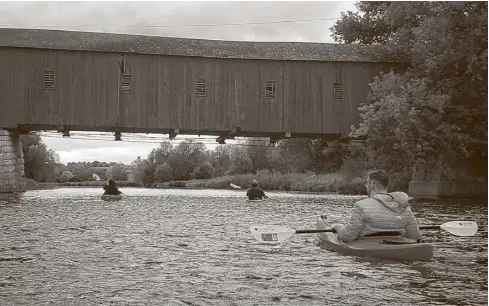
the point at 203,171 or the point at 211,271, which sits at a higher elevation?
the point at 203,171

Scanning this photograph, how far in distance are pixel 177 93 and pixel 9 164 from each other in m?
8.84

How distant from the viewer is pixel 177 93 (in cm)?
3180

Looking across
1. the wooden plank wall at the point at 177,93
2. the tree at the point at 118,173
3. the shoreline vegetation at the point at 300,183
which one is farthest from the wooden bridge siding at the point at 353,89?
the tree at the point at 118,173

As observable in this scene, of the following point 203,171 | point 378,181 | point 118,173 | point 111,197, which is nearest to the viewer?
point 378,181

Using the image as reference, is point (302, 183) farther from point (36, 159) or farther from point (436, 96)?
point (36, 159)

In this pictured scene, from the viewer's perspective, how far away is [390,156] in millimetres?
29859

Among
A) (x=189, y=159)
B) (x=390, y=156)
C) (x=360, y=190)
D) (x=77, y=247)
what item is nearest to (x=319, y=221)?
(x=77, y=247)

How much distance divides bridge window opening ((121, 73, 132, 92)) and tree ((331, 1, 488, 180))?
11.0 meters

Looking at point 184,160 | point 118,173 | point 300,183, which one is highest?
point 184,160

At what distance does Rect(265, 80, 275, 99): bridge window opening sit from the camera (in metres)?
32.4

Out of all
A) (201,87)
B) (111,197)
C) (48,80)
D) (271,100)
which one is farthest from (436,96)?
(48,80)

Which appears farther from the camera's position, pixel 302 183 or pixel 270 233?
pixel 302 183

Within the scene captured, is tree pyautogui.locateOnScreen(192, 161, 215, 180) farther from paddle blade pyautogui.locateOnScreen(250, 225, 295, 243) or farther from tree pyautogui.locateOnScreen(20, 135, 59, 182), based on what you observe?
paddle blade pyautogui.locateOnScreen(250, 225, 295, 243)

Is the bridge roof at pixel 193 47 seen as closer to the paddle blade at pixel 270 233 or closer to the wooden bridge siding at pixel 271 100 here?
the wooden bridge siding at pixel 271 100
